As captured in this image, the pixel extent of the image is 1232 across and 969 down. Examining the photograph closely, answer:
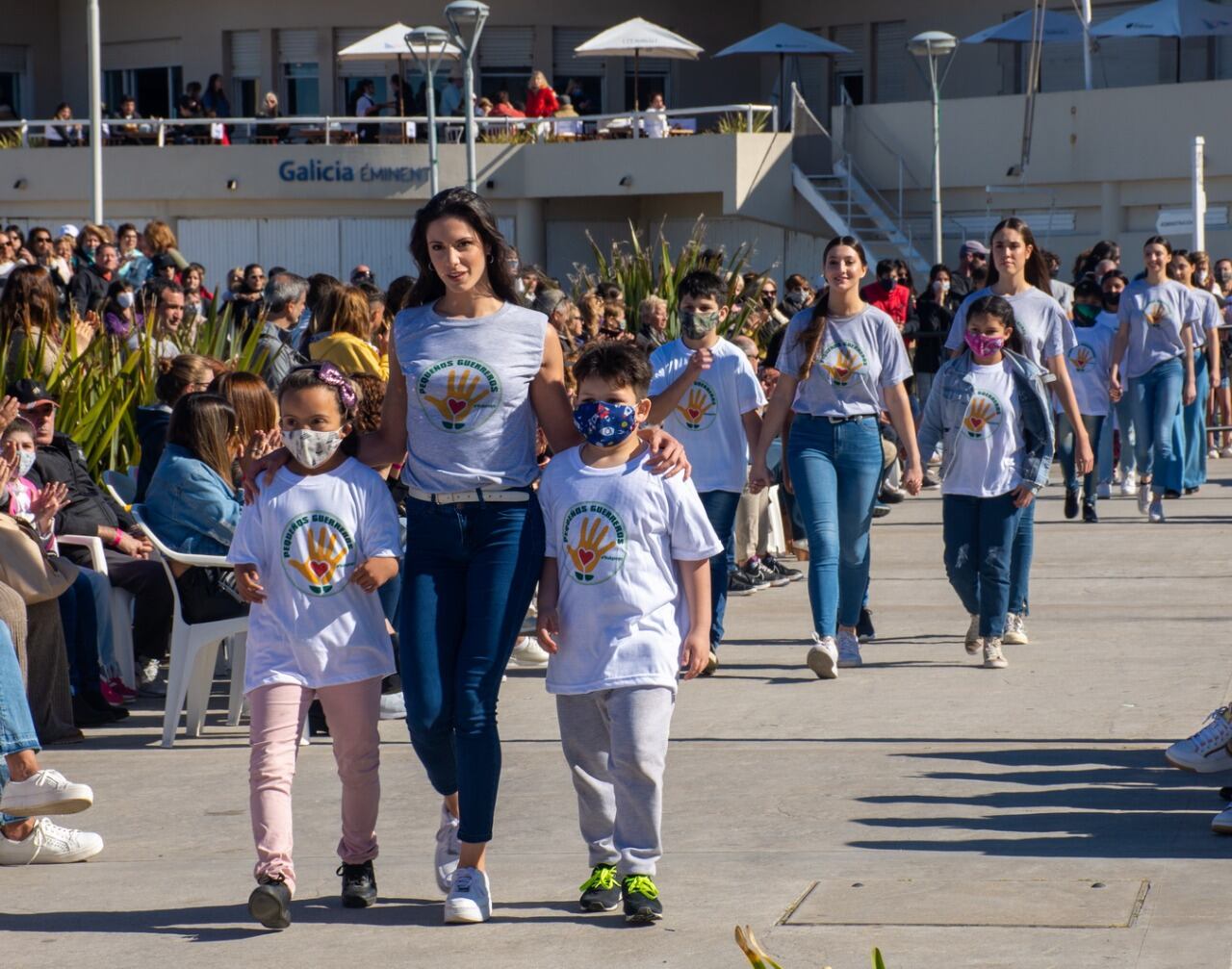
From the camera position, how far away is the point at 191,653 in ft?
26.7

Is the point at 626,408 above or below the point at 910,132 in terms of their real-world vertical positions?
below

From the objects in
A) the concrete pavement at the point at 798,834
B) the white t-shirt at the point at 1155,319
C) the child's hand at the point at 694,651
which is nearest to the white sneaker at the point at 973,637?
the concrete pavement at the point at 798,834

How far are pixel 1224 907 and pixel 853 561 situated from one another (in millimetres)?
4233

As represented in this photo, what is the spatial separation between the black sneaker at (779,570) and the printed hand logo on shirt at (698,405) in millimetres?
3391

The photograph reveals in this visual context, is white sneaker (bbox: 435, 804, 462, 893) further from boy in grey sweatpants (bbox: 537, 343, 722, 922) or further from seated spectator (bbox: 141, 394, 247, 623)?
seated spectator (bbox: 141, 394, 247, 623)

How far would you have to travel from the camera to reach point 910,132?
111 feet

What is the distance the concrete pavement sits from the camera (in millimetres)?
5125

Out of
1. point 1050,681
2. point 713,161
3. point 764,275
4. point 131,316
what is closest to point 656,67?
point 713,161

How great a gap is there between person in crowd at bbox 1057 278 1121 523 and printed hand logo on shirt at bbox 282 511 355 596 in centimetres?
941

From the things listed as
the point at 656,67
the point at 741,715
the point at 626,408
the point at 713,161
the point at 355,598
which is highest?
the point at 656,67

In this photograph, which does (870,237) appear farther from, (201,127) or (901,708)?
(901,708)

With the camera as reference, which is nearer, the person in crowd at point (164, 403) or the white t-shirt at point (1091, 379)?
the person in crowd at point (164, 403)

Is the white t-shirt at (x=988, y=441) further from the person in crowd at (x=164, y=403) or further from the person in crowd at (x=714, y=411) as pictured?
the person in crowd at (x=164, y=403)

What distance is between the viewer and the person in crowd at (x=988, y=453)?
922cm
